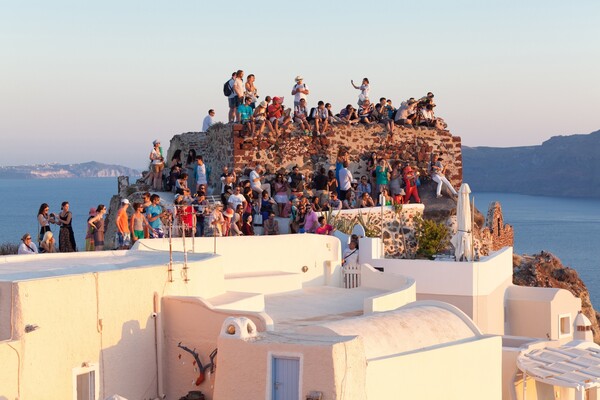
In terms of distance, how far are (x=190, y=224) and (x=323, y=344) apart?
7.57 metres

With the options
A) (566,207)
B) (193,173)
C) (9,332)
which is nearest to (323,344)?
(9,332)

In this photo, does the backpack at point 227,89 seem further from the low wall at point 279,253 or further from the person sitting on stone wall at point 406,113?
the low wall at point 279,253

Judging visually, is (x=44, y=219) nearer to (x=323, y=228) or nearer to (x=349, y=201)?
(x=323, y=228)

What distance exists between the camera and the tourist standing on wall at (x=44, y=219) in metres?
18.8

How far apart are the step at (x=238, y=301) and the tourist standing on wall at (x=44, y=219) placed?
344 centimetres

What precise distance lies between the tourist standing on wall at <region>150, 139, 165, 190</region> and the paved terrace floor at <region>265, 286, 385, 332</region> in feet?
18.5

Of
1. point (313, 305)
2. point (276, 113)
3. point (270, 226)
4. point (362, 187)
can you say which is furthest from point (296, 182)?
point (313, 305)

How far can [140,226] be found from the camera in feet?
65.3

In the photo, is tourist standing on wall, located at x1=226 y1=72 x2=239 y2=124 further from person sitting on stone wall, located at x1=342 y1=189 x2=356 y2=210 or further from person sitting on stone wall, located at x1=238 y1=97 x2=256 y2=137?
person sitting on stone wall, located at x1=342 y1=189 x2=356 y2=210

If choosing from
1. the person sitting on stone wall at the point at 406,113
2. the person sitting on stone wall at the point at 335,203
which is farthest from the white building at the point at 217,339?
the person sitting on stone wall at the point at 406,113

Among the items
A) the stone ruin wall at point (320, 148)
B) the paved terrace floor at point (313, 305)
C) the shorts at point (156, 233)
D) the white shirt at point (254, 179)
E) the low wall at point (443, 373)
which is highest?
the stone ruin wall at point (320, 148)

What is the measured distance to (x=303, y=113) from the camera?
2903 cm

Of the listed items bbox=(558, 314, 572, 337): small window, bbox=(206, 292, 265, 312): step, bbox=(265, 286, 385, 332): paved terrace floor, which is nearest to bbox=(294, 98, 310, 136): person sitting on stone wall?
bbox=(265, 286, 385, 332): paved terrace floor

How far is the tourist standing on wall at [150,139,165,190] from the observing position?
25839 millimetres
